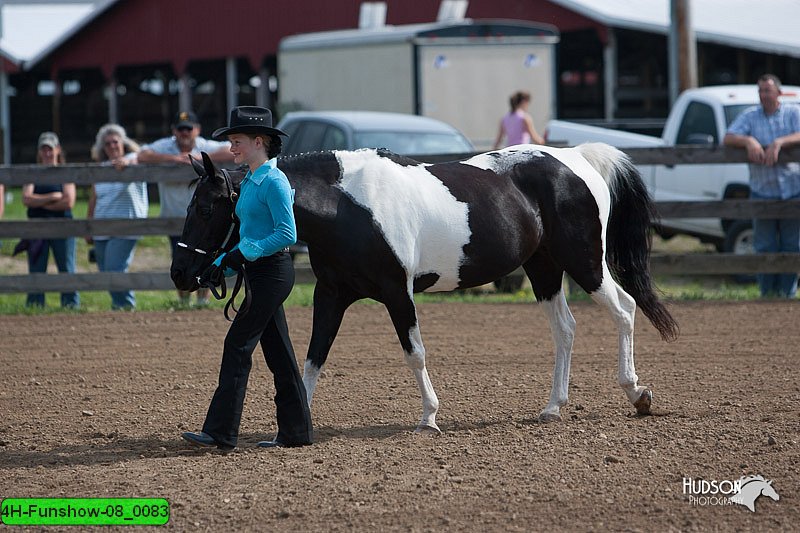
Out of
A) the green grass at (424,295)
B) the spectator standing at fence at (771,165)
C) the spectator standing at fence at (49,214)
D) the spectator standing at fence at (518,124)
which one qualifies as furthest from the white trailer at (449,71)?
the spectator standing at fence at (49,214)

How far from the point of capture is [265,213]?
19.7 feet

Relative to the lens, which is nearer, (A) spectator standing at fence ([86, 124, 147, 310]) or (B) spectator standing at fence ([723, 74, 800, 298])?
(B) spectator standing at fence ([723, 74, 800, 298])

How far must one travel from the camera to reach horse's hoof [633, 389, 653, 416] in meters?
6.81

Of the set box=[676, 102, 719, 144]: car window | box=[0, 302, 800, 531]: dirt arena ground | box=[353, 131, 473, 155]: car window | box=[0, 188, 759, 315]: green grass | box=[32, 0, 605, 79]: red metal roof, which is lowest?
box=[0, 188, 759, 315]: green grass

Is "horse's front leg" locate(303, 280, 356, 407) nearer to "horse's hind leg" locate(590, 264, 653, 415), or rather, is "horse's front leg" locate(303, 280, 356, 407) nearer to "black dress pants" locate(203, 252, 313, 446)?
"black dress pants" locate(203, 252, 313, 446)

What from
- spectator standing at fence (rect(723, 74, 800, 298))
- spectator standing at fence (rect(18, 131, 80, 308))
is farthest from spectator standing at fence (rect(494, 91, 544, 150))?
spectator standing at fence (rect(18, 131, 80, 308))

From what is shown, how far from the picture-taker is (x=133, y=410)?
7.44 metres

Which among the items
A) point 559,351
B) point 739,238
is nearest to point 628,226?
point 559,351

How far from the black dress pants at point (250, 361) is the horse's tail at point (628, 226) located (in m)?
2.33

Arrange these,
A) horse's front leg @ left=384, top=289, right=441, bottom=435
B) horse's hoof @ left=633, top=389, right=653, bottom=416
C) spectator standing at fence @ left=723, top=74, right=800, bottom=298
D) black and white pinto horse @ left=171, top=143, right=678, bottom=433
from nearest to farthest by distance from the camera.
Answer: black and white pinto horse @ left=171, top=143, right=678, bottom=433 → horse's front leg @ left=384, top=289, right=441, bottom=435 → horse's hoof @ left=633, top=389, right=653, bottom=416 → spectator standing at fence @ left=723, top=74, right=800, bottom=298

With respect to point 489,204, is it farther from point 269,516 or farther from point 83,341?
point 83,341

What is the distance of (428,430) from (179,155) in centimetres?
682

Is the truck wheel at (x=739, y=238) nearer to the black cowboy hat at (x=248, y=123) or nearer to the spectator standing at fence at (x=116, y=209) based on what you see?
the spectator standing at fence at (x=116, y=209)

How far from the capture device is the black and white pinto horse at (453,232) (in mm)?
6363
